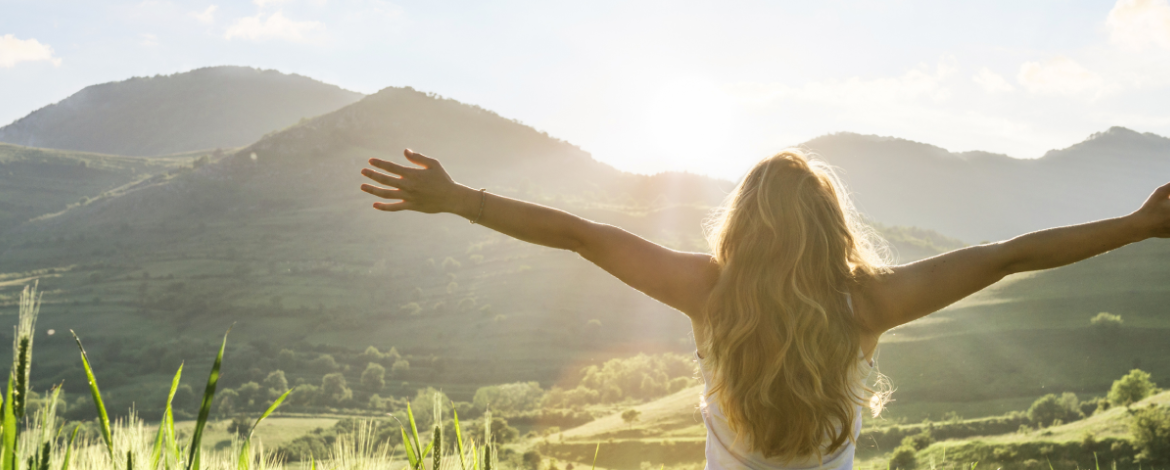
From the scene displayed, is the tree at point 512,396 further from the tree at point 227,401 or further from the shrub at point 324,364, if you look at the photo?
the tree at point 227,401

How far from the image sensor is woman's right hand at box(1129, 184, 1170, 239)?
9.25 feet

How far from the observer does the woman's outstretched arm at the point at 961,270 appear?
8.27 ft

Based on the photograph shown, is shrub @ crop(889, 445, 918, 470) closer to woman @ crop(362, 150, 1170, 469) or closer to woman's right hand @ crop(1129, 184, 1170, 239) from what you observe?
woman's right hand @ crop(1129, 184, 1170, 239)

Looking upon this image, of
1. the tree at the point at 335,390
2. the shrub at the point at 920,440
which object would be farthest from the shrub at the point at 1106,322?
the tree at the point at 335,390

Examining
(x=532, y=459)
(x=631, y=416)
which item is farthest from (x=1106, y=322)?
(x=532, y=459)

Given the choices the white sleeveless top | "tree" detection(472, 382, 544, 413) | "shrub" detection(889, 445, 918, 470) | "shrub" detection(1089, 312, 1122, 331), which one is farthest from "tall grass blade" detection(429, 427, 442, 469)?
"tree" detection(472, 382, 544, 413)

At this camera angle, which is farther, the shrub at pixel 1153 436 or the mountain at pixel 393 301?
the mountain at pixel 393 301

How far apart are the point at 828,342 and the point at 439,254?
7364 inches

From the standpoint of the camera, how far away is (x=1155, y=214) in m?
2.83

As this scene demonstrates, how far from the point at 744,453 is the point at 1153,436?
40302 mm

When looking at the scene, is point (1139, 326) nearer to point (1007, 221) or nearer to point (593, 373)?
point (593, 373)

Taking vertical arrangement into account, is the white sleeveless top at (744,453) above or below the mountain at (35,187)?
below

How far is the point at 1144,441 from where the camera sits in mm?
30828

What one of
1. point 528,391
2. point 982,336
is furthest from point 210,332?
point 982,336
